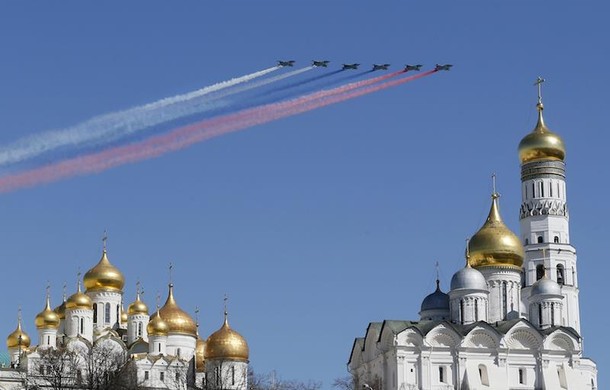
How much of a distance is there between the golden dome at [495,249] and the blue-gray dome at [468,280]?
73.4 inches

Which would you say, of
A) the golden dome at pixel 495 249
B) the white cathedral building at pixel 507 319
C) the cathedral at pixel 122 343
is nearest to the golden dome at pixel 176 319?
the cathedral at pixel 122 343

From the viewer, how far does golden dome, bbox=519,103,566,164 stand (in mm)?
89062

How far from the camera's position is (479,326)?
262 ft

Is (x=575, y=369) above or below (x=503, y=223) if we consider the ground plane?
below

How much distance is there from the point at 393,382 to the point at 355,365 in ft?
19.2

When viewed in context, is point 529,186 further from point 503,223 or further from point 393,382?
point 393,382

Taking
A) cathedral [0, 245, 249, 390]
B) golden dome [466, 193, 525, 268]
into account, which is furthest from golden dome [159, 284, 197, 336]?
golden dome [466, 193, 525, 268]

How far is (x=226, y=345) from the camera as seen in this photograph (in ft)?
274

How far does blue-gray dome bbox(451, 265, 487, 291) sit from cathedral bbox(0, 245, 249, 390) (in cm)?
1073

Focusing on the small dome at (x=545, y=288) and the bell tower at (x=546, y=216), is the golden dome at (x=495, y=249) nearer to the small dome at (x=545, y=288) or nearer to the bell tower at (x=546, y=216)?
the small dome at (x=545, y=288)

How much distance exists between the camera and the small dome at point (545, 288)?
83.2m

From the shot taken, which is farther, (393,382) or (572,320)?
(572,320)

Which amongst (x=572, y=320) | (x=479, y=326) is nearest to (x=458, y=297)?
(x=479, y=326)

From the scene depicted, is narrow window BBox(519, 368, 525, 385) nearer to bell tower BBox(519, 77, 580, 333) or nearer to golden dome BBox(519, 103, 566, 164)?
bell tower BBox(519, 77, 580, 333)
